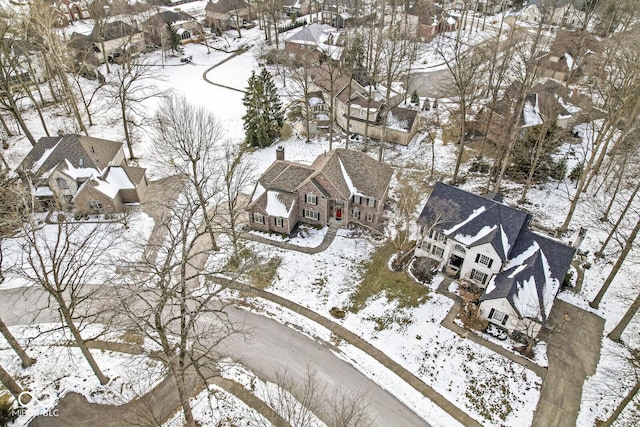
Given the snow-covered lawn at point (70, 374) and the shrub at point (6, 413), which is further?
the snow-covered lawn at point (70, 374)

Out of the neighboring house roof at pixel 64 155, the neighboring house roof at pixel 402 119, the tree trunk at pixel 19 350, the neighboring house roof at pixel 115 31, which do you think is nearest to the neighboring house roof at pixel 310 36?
the neighboring house roof at pixel 402 119

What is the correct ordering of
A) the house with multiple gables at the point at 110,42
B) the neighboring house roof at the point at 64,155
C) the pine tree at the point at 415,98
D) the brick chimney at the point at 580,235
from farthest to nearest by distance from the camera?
the house with multiple gables at the point at 110,42 → the pine tree at the point at 415,98 → the neighboring house roof at the point at 64,155 → the brick chimney at the point at 580,235

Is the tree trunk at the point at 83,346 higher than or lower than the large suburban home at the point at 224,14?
lower

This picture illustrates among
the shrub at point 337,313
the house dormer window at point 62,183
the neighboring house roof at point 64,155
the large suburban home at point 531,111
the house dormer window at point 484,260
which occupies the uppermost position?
the large suburban home at point 531,111

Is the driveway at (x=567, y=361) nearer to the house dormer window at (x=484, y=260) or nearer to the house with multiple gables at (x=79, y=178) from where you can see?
the house dormer window at (x=484, y=260)

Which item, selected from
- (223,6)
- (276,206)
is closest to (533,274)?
(276,206)

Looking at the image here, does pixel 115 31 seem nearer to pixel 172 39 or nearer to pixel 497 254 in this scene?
pixel 172 39
